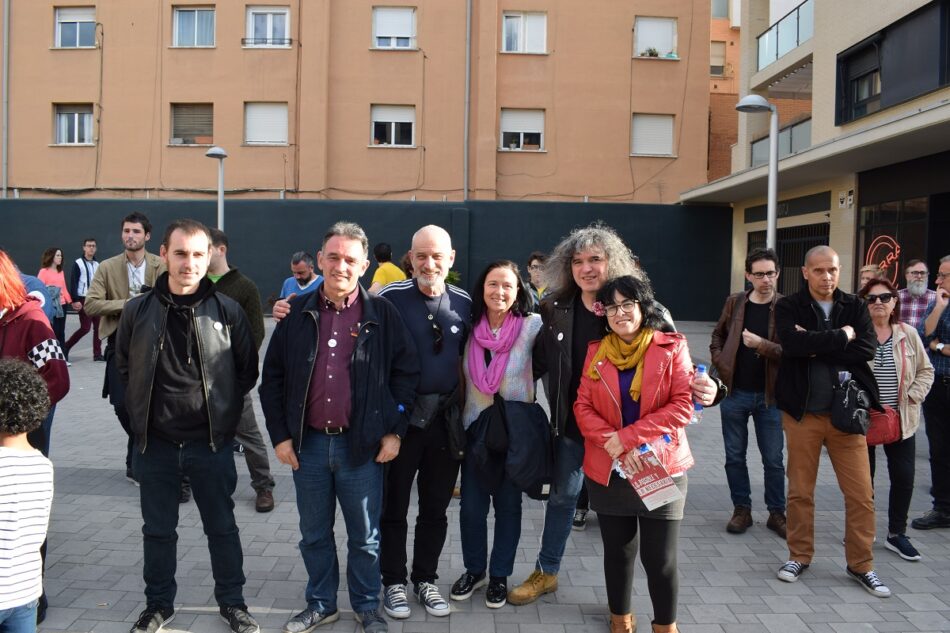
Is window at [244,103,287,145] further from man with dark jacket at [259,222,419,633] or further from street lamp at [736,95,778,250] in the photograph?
man with dark jacket at [259,222,419,633]

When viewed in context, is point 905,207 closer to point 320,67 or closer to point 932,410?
point 932,410

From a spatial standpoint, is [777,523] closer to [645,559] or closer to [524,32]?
[645,559]

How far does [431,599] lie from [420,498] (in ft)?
1.72

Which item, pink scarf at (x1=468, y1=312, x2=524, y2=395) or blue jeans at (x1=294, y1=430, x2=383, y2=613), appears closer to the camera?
blue jeans at (x1=294, y1=430, x2=383, y2=613)

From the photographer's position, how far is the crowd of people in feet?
11.4

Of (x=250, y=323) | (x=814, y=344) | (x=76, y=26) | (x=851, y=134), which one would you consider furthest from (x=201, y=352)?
(x=76, y=26)

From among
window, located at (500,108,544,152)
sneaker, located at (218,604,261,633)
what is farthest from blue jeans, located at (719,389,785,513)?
window, located at (500,108,544,152)

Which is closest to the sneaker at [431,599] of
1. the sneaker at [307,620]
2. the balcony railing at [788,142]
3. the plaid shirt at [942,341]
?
the sneaker at [307,620]

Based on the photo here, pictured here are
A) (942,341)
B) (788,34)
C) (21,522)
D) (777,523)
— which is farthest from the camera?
(788,34)

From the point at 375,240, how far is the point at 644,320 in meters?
17.2

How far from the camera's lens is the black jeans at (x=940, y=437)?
5230mm

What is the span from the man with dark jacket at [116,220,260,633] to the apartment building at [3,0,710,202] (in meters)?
17.3

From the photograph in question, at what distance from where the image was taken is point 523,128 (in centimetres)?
2075

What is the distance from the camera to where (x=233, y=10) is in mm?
20156
